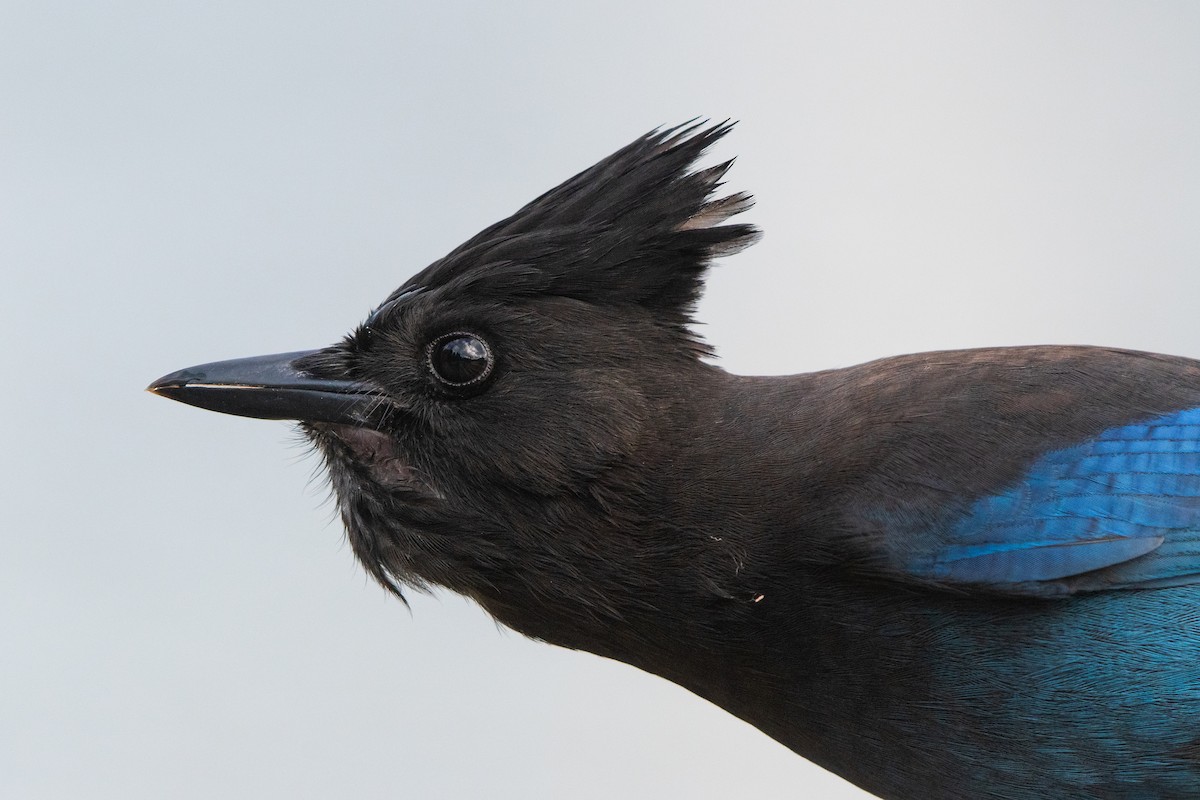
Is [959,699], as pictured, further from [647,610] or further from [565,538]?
[565,538]

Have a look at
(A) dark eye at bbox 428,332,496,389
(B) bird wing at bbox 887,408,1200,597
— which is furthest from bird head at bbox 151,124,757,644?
(B) bird wing at bbox 887,408,1200,597

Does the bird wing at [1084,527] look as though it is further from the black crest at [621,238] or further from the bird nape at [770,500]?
the black crest at [621,238]

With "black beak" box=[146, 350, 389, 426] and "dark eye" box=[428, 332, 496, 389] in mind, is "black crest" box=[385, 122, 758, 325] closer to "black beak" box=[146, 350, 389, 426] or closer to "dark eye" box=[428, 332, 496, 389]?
"dark eye" box=[428, 332, 496, 389]

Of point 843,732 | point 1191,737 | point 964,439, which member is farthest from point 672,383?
point 1191,737

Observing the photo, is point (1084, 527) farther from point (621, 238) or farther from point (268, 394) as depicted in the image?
point (268, 394)

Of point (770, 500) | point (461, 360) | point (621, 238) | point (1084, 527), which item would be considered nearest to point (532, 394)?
point (461, 360)

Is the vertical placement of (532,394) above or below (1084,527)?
above

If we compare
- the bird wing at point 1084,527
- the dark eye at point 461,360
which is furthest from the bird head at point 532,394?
the bird wing at point 1084,527
